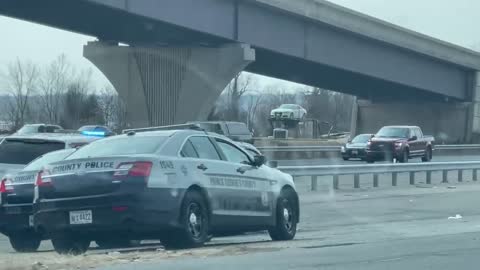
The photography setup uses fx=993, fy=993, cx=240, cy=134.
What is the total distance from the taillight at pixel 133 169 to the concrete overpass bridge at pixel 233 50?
26981 millimetres

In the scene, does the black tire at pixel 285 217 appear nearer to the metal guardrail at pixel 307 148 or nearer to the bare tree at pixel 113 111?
the metal guardrail at pixel 307 148

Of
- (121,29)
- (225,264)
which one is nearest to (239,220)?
(225,264)

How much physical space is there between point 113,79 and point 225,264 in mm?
41040

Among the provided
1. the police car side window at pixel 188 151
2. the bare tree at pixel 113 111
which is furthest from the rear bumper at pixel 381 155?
the police car side window at pixel 188 151

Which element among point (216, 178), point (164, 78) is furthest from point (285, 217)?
point (164, 78)

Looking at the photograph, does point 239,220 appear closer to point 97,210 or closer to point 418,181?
point 97,210

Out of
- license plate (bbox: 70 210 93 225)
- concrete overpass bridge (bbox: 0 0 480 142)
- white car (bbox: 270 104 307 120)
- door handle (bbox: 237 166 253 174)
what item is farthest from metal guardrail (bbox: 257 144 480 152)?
license plate (bbox: 70 210 93 225)

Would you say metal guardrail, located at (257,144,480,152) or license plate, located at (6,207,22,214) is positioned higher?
license plate, located at (6,207,22,214)

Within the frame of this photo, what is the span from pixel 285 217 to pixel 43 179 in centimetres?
429

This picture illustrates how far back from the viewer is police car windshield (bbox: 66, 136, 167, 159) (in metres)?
12.8

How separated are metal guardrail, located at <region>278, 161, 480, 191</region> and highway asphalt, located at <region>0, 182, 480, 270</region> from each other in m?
4.16

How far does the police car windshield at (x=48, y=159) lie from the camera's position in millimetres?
14672

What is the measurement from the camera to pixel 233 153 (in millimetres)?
14695

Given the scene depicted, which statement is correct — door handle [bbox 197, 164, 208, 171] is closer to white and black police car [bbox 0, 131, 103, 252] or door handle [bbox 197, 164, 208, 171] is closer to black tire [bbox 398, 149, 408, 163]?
white and black police car [bbox 0, 131, 103, 252]
